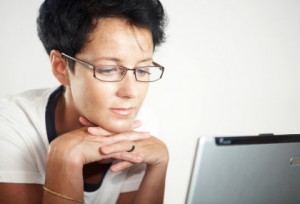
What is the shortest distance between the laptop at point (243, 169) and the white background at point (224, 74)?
1269 millimetres

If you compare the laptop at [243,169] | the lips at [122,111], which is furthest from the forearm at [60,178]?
the laptop at [243,169]

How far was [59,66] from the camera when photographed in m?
1.26

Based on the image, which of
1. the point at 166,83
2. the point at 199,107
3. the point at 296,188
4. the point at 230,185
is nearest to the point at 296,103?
the point at 199,107

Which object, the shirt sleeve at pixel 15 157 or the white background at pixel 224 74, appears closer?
the shirt sleeve at pixel 15 157

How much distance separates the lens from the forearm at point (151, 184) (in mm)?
1320

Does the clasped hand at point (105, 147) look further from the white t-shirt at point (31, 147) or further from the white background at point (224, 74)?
the white background at point (224, 74)

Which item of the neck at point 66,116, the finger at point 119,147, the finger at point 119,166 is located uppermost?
the neck at point 66,116

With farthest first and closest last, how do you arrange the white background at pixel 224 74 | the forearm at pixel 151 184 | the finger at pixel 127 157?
the white background at pixel 224 74, the forearm at pixel 151 184, the finger at pixel 127 157

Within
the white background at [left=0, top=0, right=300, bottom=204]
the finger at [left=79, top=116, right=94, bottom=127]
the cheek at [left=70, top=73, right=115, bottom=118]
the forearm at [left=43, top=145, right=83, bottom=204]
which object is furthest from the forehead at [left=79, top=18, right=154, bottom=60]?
the white background at [left=0, top=0, right=300, bottom=204]

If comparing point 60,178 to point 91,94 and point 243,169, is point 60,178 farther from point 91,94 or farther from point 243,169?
point 243,169

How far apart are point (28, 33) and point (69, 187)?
39.6 inches

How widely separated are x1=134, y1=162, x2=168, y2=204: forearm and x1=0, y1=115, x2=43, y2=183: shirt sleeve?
43cm

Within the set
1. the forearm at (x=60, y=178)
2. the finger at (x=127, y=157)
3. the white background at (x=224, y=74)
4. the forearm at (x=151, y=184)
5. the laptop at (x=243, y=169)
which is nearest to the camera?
the laptop at (x=243, y=169)

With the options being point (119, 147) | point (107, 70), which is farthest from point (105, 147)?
point (107, 70)
